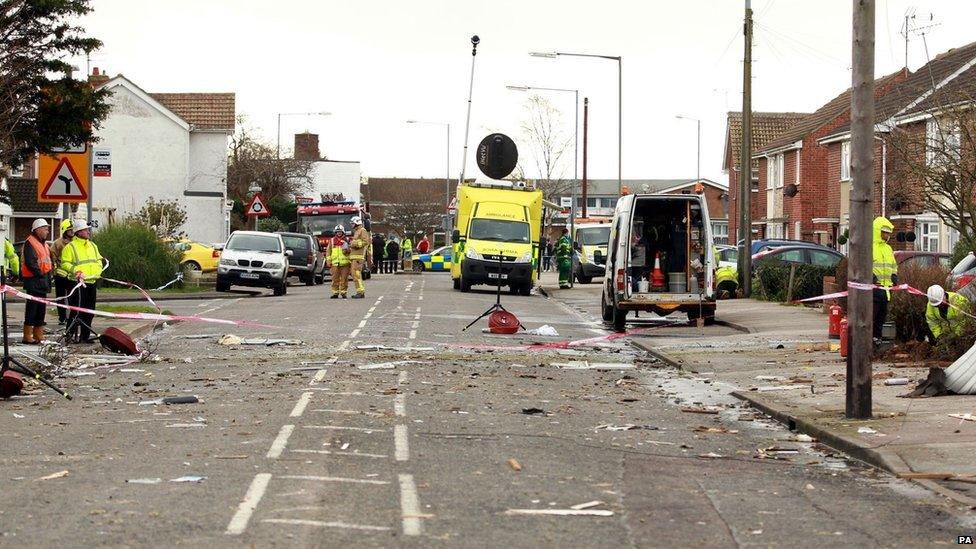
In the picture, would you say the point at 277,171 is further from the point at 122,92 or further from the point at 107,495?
the point at 107,495

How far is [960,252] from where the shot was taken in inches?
1014

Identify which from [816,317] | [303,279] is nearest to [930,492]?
[816,317]

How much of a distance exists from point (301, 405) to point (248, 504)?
182 inches

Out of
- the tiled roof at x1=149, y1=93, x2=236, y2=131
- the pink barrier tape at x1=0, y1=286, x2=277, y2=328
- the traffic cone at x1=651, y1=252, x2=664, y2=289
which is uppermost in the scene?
the tiled roof at x1=149, y1=93, x2=236, y2=131

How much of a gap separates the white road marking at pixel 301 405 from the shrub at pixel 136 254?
22.7 m

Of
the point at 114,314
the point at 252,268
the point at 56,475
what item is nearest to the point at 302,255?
the point at 252,268

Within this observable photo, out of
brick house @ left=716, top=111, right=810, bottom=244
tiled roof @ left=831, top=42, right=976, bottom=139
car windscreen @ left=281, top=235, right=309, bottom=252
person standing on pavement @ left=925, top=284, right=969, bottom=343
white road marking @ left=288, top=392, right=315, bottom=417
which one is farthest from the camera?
brick house @ left=716, top=111, right=810, bottom=244

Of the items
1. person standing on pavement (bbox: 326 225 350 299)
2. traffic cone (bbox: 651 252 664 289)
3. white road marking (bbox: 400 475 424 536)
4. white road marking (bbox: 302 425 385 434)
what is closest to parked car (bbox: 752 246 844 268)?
traffic cone (bbox: 651 252 664 289)

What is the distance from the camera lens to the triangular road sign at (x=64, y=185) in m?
20.4

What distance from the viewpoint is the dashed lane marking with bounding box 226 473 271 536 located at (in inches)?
277

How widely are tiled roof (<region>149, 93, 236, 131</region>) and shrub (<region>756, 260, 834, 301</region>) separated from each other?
42.2m

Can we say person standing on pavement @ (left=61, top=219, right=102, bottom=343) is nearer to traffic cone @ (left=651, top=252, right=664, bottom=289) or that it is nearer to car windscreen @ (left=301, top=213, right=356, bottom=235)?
traffic cone @ (left=651, top=252, right=664, bottom=289)

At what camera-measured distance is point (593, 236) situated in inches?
2036

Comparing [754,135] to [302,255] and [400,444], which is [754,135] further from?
[400,444]
